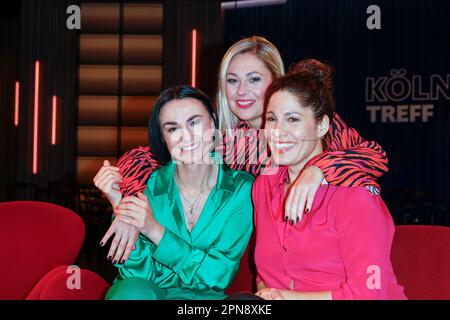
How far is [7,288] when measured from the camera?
2.09 m

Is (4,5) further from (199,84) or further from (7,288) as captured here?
(7,288)

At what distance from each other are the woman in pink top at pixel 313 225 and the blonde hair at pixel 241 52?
1.51ft

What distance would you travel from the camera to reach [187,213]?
6.34 ft

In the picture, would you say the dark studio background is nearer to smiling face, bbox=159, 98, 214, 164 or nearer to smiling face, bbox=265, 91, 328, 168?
smiling face, bbox=159, 98, 214, 164

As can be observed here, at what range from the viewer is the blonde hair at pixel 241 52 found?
7.64 feet

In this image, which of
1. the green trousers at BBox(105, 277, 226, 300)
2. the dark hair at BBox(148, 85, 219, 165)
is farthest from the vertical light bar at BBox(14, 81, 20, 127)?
the green trousers at BBox(105, 277, 226, 300)

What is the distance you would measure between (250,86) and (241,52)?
160 millimetres

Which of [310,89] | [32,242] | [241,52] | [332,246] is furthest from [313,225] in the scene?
[32,242]

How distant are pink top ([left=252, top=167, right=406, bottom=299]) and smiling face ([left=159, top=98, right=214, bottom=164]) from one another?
0.95ft

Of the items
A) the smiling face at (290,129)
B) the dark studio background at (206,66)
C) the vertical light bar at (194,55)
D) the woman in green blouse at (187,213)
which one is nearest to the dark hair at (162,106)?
the woman in green blouse at (187,213)

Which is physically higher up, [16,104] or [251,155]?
[16,104]

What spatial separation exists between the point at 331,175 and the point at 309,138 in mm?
156

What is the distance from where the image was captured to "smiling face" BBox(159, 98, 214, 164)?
186 cm

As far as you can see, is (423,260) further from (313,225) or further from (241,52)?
(241,52)
